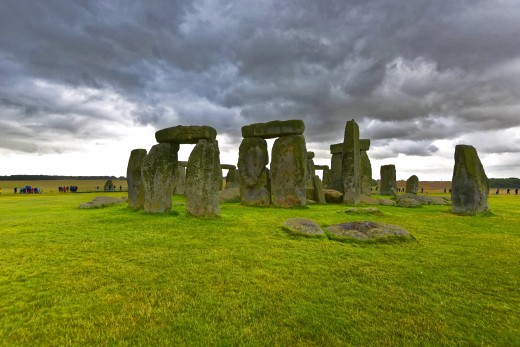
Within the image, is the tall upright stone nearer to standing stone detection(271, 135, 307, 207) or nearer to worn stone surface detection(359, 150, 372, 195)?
worn stone surface detection(359, 150, 372, 195)

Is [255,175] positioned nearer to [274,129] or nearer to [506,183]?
[274,129]

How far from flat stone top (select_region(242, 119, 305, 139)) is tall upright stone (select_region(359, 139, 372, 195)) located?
12914 millimetres

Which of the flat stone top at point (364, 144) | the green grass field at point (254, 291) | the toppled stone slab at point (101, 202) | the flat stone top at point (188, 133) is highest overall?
the flat stone top at point (364, 144)

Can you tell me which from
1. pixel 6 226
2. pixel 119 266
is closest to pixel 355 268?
pixel 119 266

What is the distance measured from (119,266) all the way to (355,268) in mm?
4093

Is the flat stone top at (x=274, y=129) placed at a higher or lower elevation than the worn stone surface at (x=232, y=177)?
higher

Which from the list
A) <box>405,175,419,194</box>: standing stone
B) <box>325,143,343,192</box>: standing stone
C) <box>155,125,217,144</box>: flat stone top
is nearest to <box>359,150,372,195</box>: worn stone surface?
<box>325,143,343,192</box>: standing stone

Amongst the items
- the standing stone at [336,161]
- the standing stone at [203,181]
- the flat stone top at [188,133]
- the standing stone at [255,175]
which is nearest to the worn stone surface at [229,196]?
the standing stone at [255,175]

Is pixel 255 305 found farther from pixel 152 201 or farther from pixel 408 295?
pixel 152 201

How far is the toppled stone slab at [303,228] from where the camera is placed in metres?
7.49

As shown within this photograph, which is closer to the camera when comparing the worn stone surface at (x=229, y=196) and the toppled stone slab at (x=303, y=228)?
the toppled stone slab at (x=303, y=228)

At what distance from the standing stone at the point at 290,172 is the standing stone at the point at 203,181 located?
563cm

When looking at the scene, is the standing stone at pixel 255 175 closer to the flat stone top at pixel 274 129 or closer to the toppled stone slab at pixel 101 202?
the flat stone top at pixel 274 129

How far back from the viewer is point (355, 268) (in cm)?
509
